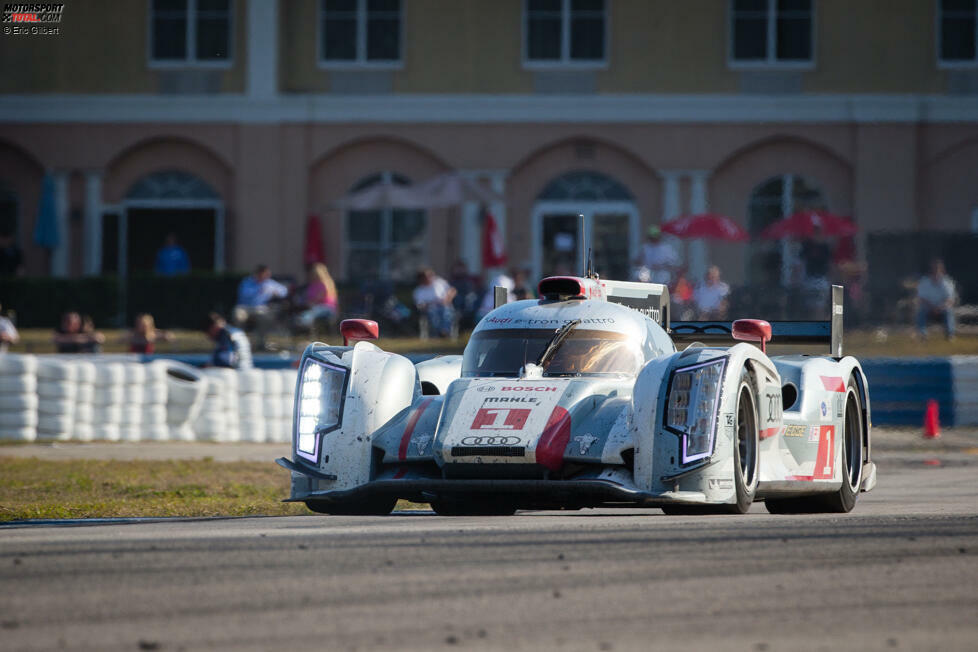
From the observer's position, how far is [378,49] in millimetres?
32719

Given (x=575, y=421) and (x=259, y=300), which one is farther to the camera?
(x=259, y=300)

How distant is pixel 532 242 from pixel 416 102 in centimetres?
350

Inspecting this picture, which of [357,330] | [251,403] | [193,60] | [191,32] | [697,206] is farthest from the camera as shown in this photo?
[191,32]

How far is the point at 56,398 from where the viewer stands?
1769 centimetres

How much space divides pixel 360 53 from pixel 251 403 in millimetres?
15487

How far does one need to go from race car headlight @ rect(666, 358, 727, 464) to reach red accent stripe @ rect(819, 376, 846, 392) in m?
1.76

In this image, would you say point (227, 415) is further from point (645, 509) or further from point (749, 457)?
point (749, 457)

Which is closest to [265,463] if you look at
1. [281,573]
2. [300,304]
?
[281,573]

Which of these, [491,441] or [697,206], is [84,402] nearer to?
[491,441]

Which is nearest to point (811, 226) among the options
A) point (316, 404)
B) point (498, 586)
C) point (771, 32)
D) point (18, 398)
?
point (771, 32)

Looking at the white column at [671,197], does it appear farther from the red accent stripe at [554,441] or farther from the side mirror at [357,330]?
the red accent stripe at [554,441]

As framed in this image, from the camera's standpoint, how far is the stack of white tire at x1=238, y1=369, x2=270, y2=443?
60.6ft

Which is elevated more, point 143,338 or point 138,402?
point 143,338

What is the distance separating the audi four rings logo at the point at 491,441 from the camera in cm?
884
